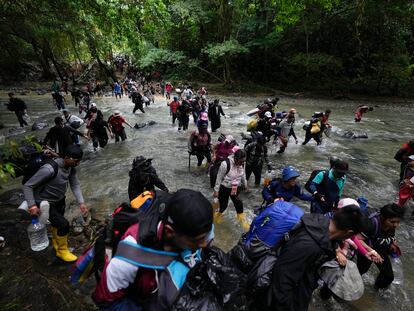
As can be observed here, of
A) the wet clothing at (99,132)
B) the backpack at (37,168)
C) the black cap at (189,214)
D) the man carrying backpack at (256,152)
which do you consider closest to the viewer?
the black cap at (189,214)

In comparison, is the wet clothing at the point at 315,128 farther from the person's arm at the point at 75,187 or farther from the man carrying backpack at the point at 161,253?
the man carrying backpack at the point at 161,253

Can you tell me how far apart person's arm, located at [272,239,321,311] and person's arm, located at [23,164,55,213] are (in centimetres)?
305

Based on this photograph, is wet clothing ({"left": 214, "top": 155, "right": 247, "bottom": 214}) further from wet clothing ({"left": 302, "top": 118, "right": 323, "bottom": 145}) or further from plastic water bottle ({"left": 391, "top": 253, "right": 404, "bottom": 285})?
wet clothing ({"left": 302, "top": 118, "right": 323, "bottom": 145})

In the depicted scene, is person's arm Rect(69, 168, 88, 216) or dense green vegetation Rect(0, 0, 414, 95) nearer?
person's arm Rect(69, 168, 88, 216)

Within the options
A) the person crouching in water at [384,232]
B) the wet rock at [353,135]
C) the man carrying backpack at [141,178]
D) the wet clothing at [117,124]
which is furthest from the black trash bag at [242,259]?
the wet rock at [353,135]

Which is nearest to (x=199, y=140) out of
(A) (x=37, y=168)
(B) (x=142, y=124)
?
(A) (x=37, y=168)

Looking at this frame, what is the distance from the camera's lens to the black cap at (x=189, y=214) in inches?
58.5

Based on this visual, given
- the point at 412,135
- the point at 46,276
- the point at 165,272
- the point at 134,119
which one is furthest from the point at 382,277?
→ the point at 134,119

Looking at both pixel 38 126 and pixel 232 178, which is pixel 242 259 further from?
pixel 38 126

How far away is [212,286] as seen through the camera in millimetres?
1678

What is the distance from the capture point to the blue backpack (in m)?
2.38

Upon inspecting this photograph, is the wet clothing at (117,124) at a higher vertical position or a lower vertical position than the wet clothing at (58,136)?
lower

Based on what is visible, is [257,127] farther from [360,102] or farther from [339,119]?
[360,102]

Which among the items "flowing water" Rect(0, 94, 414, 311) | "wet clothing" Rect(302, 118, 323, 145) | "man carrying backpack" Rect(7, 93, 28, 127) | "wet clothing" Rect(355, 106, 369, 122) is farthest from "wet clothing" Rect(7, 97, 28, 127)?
"wet clothing" Rect(355, 106, 369, 122)
